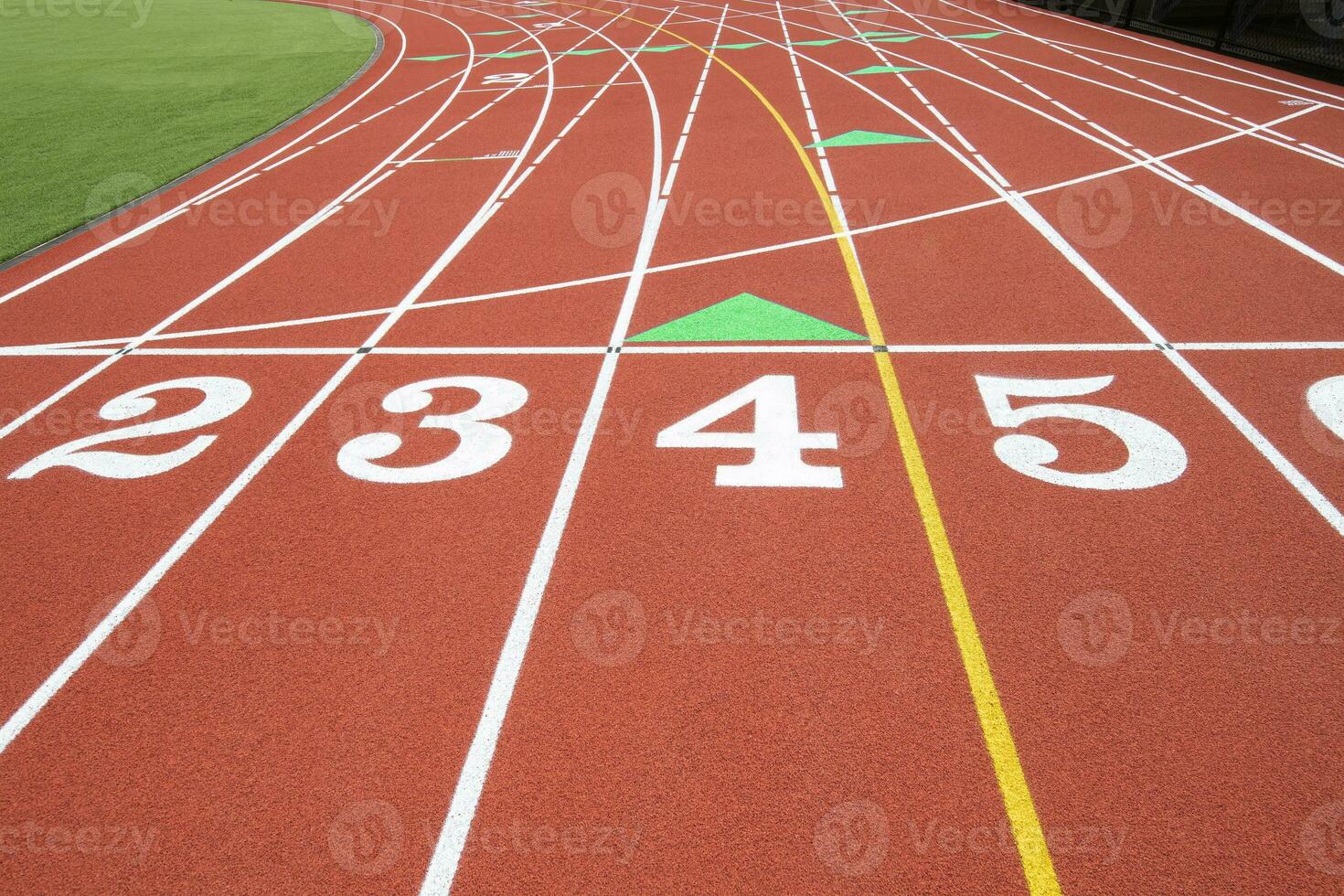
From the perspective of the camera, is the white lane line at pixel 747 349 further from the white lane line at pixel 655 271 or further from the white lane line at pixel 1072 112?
the white lane line at pixel 1072 112

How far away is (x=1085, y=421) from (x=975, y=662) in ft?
7.53

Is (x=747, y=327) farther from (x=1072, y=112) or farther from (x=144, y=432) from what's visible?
(x=1072, y=112)

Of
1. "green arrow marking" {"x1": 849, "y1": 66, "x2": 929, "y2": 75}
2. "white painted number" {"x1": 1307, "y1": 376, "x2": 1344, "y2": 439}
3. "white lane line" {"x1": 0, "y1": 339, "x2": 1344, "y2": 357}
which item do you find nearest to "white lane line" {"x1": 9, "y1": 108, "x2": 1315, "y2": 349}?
"white lane line" {"x1": 0, "y1": 339, "x2": 1344, "y2": 357}

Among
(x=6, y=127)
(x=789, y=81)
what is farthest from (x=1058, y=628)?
(x=6, y=127)

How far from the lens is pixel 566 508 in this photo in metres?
4.80

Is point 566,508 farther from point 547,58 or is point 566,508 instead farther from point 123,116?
point 547,58

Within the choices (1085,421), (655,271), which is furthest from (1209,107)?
(1085,421)

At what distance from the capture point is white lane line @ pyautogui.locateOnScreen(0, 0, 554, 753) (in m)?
3.82

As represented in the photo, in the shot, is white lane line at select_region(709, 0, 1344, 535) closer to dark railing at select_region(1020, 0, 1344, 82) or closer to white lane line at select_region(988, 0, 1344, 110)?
white lane line at select_region(988, 0, 1344, 110)

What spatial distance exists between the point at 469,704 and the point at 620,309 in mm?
4143

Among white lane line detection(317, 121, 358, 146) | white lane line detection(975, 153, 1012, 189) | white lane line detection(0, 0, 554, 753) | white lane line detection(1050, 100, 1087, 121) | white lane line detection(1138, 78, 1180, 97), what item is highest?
white lane line detection(1138, 78, 1180, 97)

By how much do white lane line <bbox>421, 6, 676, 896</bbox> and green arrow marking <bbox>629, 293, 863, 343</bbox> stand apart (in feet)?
1.30

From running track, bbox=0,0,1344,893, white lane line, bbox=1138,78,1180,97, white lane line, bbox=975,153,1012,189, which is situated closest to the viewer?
running track, bbox=0,0,1344,893

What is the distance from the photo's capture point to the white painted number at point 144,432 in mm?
5363
